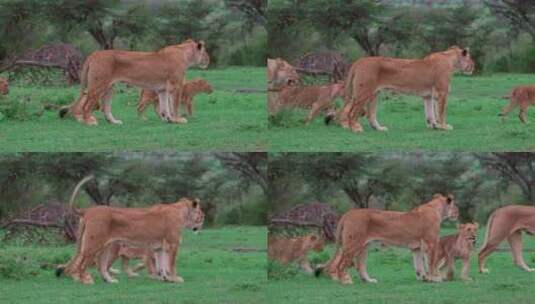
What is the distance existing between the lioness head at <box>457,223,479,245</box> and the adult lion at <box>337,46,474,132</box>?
0.77 metres

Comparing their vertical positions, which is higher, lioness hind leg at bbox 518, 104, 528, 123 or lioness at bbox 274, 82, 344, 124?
lioness at bbox 274, 82, 344, 124

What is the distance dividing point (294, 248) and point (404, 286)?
90cm

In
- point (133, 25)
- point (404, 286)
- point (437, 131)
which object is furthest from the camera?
point (133, 25)

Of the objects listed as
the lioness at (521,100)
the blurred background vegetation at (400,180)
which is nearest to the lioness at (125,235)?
the blurred background vegetation at (400,180)

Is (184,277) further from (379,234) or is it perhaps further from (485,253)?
(485,253)

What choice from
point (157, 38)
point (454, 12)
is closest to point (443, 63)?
point (454, 12)

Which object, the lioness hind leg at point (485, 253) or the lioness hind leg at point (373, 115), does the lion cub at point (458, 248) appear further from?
the lioness hind leg at point (373, 115)

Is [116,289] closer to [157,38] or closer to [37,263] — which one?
[37,263]

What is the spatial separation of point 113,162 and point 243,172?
0.96m

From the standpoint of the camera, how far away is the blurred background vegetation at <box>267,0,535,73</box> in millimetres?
11633

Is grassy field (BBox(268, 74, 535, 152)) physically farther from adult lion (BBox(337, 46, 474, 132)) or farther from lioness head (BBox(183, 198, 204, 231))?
lioness head (BBox(183, 198, 204, 231))

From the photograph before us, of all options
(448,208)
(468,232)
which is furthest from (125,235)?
(468,232)

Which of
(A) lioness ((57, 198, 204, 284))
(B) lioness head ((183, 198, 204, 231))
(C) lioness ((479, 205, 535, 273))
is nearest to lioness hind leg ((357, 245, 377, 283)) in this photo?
(C) lioness ((479, 205, 535, 273))

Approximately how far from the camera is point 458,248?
36.6ft
